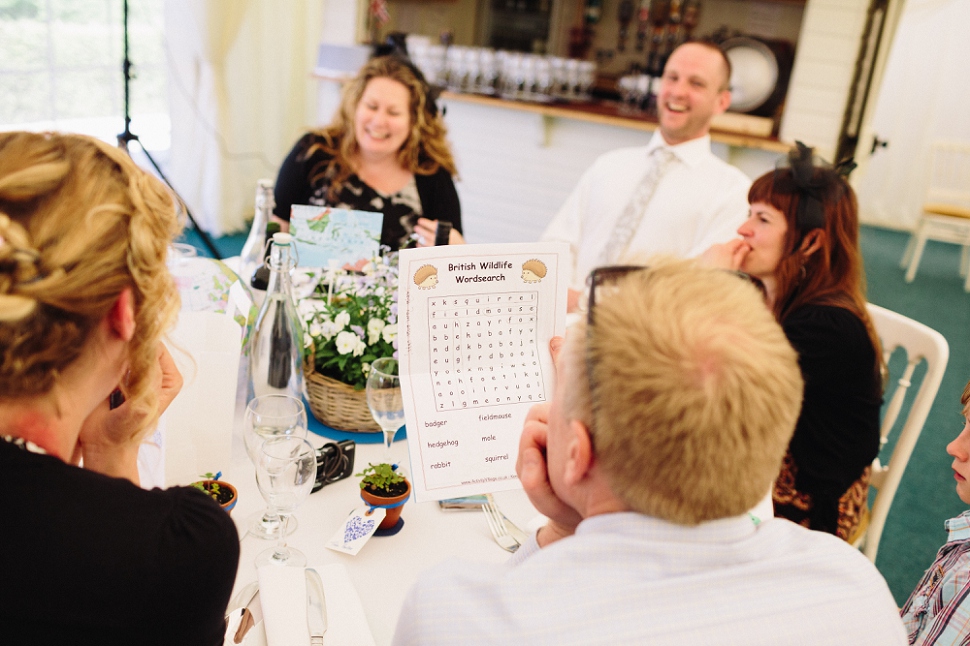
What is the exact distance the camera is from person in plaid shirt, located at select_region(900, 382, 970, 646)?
3.35 feet

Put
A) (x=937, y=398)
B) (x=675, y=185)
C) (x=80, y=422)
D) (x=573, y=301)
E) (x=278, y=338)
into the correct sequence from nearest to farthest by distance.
Result: 1. (x=80, y=422)
2. (x=278, y=338)
3. (x=573, y=301)
4. (x=675, y=185)
5. (x=937, y=398)

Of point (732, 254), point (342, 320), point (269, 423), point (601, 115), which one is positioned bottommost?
point (269, 423)

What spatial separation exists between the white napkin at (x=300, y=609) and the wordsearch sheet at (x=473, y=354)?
17 centimetres

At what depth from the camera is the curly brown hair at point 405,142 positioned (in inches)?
93.1

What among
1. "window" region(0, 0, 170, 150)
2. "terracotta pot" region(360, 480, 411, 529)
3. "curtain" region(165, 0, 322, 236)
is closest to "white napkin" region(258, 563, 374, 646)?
"terracotta pot" region(360, 480, 411, 529)

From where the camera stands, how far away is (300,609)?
0.91 meters

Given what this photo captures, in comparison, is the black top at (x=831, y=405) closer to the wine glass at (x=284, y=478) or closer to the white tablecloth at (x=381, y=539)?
the white tablecloth at (x=381, y=539)

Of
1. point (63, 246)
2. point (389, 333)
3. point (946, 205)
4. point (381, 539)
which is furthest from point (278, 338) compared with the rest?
point (946, 205)

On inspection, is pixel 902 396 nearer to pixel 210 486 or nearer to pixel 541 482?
pixel 541 482

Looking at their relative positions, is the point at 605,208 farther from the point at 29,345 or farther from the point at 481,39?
the point at 481,39

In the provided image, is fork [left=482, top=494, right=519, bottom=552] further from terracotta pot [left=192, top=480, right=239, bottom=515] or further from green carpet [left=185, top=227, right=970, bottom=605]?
green carpet [left=185, top=227, right=970, bottom=605]

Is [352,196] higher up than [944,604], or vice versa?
[352,196]

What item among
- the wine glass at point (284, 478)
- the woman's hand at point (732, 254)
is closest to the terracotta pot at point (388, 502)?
the wine glass at point (284, 478)

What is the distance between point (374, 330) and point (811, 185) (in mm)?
1098
